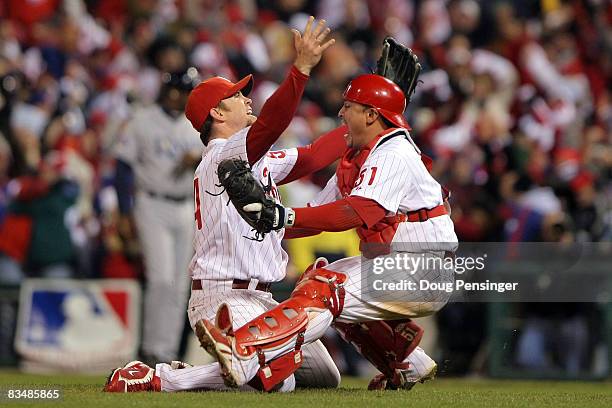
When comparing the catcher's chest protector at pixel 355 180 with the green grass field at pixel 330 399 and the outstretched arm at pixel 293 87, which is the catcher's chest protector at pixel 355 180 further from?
the green grass field at pixel 330 399

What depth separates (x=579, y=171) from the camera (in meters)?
11.0

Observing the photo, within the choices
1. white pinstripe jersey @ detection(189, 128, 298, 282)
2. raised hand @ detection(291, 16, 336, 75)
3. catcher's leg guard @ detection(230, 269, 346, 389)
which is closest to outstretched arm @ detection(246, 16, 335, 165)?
raised hand @ detection(291, 16, 336, 75)

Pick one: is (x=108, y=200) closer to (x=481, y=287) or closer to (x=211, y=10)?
(x=211, y=10)

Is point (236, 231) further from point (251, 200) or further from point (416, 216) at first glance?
point (416, 216)

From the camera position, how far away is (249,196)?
533 centimetres

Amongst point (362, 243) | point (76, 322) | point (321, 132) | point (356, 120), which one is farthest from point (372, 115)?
point (321, 132)

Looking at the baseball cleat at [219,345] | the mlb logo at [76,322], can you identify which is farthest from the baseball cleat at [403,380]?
the mlb logo at [76,322]

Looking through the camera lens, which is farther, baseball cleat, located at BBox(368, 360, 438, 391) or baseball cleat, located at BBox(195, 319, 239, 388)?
baseball cleat, located at BBox(368, 360, 438, 391)

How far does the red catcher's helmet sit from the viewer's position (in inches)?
234

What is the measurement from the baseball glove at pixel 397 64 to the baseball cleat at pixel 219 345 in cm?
175

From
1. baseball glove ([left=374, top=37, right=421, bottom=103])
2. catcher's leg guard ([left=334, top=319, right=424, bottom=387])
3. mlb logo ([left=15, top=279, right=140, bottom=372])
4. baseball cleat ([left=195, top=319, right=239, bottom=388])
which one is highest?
baseball glove ([left=374, top=37, right=421, bottom=103])

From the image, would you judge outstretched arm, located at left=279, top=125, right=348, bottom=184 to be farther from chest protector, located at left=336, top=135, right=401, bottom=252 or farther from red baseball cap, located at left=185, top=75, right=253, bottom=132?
red baseball cap, located at left=185, top=75, right=253, bottom=132

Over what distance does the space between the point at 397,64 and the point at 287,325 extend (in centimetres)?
165

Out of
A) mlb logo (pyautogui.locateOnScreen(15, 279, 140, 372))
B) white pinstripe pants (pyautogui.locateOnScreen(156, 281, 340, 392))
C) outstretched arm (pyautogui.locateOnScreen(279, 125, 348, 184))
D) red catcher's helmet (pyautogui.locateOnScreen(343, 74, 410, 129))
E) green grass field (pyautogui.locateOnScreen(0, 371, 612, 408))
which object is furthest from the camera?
mlb logo (pyautogui.locateOnScreen(15, 279, 140, 372))
